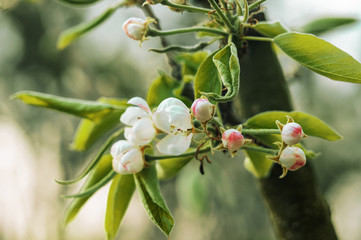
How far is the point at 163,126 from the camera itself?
304 millimetres

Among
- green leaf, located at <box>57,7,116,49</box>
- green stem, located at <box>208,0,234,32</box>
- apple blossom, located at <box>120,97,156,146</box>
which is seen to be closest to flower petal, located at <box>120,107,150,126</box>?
apple blossom, located at <box>120,97,156,146</box>

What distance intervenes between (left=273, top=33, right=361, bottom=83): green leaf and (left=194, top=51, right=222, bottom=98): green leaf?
60 mm

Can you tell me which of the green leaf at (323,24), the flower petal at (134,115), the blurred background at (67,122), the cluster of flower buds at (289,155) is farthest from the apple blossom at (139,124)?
the blurred background at (67,122)

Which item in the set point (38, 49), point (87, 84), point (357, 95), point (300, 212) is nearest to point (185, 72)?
point (300, 212)

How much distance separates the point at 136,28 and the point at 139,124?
9 cm

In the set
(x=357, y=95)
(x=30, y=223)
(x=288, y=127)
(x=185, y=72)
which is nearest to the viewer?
(x=288, y=127)

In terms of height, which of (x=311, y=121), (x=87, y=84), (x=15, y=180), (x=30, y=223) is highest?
(x=311, y=121)

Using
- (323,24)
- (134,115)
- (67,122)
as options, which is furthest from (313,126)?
(67,122)

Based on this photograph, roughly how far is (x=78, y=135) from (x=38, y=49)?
3.37 m

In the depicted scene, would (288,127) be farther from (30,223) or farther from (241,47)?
(30,223)

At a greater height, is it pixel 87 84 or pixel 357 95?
pixel 87 84

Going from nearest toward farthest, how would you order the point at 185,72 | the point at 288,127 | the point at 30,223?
the point at 288,127 < the point at 185,72 < the point at 30,223

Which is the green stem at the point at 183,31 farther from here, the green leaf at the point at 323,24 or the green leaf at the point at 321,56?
the green leaf at the point at 323,24

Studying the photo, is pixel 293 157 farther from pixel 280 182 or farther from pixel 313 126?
pixel 280 182
